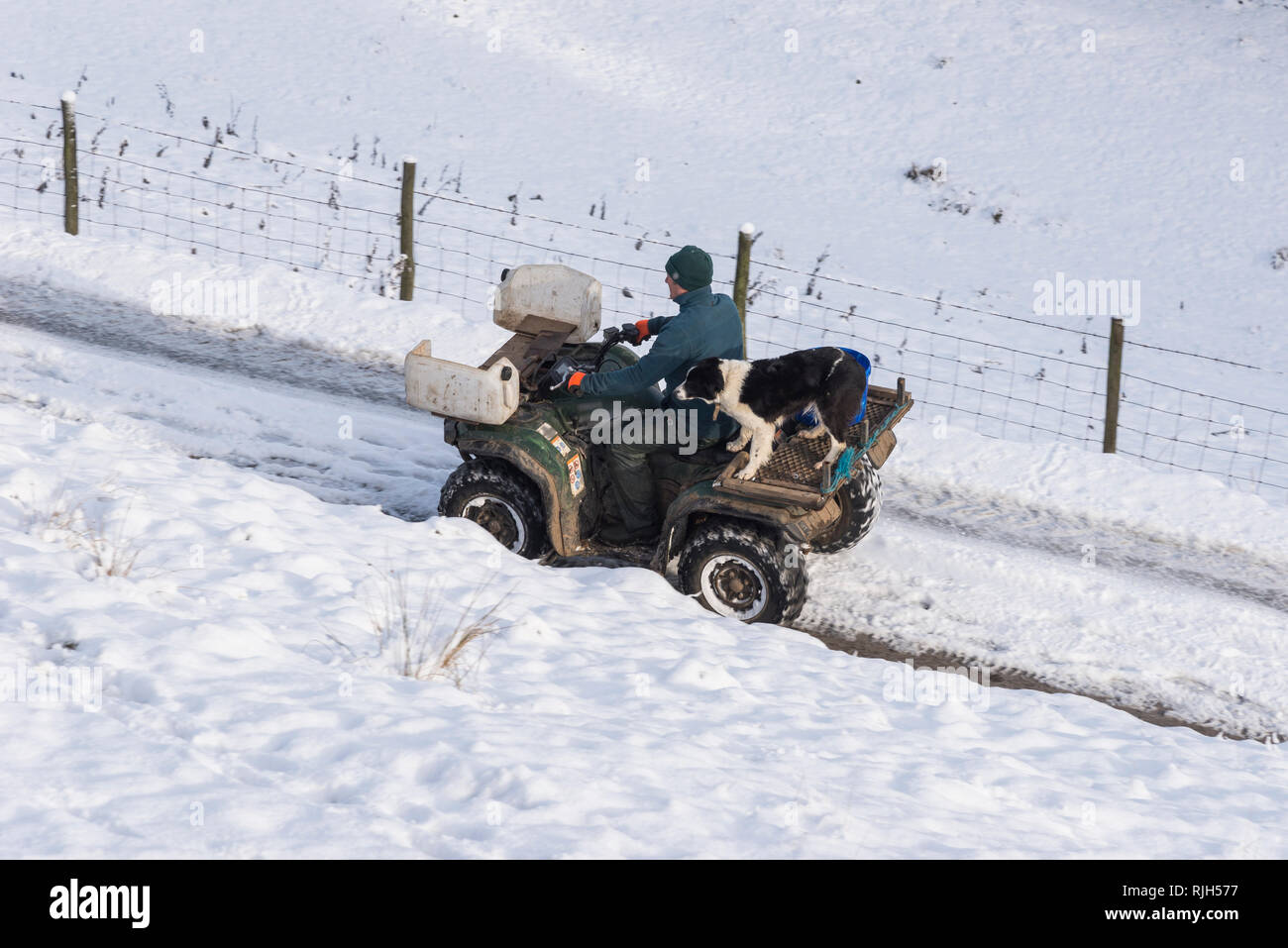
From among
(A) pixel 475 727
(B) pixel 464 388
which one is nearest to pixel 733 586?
(B) pixel 464 388

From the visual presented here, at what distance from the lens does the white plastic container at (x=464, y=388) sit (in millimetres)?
6910

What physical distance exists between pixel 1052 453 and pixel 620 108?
12.6 m

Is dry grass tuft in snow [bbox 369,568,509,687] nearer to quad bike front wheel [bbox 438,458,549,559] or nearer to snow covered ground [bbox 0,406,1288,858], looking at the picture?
snow covered ground [bbox 0,406,1288,858]

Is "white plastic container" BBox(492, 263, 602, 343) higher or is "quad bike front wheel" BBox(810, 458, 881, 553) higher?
"white plastic container" BBox(492, 263, 602, 343)

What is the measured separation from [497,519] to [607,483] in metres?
0.69

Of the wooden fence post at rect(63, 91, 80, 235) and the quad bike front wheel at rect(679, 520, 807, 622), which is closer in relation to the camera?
the quad bike front wheel at rect(679, 520, 807, 622)

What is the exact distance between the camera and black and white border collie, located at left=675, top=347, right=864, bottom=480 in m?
6.57

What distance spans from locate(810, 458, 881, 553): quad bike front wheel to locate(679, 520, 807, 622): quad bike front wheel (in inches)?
26.6

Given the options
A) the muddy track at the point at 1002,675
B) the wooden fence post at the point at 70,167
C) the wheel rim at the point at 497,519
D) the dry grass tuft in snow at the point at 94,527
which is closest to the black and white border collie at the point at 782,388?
the muddy track at the point at 1002,675

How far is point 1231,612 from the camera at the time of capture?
25.1 feet

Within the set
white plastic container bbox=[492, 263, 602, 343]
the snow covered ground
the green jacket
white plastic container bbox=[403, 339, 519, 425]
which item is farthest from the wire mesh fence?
the snow covered ground
